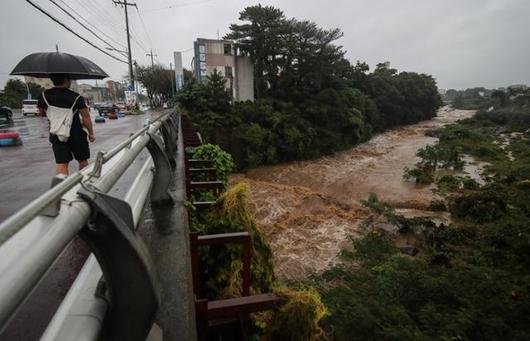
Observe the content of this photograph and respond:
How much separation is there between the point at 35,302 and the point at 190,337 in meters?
1.21

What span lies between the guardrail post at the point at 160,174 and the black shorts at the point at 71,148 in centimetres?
175

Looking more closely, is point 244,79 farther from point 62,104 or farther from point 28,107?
point 62,104

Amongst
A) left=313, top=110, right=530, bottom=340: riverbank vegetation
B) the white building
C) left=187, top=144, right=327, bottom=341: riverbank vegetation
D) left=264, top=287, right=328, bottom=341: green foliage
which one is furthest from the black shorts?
the white building

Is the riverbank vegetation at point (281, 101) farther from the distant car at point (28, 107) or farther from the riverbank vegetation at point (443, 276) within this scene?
the distant car at point (28, 107)

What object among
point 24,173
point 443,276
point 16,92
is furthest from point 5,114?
point 16,92

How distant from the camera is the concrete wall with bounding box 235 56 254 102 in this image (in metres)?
30.8

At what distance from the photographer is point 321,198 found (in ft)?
53.1

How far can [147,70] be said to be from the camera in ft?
152

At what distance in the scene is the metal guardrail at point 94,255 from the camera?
75 cm

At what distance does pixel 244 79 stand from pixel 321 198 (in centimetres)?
1879

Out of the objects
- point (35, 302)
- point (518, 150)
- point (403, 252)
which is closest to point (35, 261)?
point (35, 302)

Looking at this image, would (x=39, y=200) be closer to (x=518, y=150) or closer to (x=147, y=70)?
(x=518, y=150)

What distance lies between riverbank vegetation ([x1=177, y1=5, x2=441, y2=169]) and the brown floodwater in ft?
5.10

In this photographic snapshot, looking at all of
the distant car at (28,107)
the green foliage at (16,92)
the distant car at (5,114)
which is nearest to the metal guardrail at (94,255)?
the distant car at (5,114)
